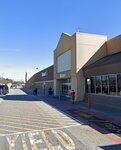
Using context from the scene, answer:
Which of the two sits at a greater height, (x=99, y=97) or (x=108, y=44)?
(x=108, y=44)

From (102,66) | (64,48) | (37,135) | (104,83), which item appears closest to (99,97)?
(104,83)

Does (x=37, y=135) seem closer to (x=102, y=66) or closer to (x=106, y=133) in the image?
(x=106, y=133)

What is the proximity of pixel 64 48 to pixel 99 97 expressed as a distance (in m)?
12.5

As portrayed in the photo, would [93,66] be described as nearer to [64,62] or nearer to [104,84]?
[104,84]

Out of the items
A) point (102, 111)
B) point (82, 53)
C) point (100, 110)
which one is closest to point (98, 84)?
point (82, 53)

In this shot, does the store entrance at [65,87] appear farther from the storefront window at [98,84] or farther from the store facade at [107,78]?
the storefront window at [98,84]

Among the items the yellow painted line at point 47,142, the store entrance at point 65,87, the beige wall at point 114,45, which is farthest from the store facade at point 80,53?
the yellow painted line at point 47,142

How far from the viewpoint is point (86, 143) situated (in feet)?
26.5

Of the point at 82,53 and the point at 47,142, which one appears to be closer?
the point at 47,142

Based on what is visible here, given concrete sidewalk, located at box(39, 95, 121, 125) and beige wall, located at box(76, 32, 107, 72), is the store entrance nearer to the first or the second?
beige wall, located at box(76, 32, 107, 72)

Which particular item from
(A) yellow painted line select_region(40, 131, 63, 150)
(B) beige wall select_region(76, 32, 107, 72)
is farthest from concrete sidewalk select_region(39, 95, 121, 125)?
(B) beige wall select_region(76, 32, 107, 72)

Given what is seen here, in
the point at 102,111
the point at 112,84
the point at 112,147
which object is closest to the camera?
the point at 112,147

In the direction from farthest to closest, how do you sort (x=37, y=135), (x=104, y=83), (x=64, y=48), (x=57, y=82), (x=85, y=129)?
(x=57, y=82) < (x=64, y=48) < (x=104, y=83) < (x=85, y=129) < (x=37, y=135)

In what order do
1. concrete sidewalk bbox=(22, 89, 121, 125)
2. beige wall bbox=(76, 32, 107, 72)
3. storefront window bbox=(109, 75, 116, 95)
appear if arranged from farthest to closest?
1. beige wall bbox=(76, 32, 107, 72)
2. storefront window bbox=(109, 75, 116, 95)
3. concrete sidewalk bbox=(22, 89, 121, 125)
